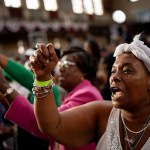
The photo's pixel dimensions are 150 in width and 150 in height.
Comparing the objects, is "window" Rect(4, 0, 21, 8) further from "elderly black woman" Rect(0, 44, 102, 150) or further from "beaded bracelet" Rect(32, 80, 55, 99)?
"beaded bracelet" Rect(32, 80, 55, 99)

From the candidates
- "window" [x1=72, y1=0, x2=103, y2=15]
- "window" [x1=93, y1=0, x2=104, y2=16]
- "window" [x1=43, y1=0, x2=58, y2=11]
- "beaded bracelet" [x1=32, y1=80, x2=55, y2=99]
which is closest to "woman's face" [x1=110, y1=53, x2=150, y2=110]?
"beaded bracelet" [x1=32, y1=80, x2=55, y2=99]

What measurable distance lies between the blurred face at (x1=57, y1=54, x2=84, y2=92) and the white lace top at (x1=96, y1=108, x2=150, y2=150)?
3.25 ft

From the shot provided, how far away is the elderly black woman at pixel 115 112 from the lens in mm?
1542

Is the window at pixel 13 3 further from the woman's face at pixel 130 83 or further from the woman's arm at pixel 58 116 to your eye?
the woman's face at pixel 130 83

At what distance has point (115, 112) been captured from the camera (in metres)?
1.70

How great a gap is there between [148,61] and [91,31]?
25049mm

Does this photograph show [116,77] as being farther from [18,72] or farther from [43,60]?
[18,72]

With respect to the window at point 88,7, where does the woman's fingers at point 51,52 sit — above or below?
above

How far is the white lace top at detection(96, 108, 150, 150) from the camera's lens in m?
1.61

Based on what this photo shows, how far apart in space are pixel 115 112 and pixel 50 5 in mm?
23363

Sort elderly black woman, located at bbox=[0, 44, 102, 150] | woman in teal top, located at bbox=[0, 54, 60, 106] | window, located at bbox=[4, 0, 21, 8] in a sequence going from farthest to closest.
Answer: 1. window, located at bbox=[4, 0, 21, 8]
2. woman in teal top, located at bbox=[0, 54, 60, 106]
3. elderly black woman, located at bbox=[0, 44, 102, 150]

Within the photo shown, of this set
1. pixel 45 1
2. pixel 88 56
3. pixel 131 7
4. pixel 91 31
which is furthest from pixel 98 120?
pixel 131 7

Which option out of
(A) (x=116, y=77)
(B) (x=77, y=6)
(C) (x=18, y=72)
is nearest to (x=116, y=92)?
(A) (x=116, y=77)

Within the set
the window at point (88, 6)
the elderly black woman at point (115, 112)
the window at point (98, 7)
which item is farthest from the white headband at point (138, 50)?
the window at point (98, 7)
